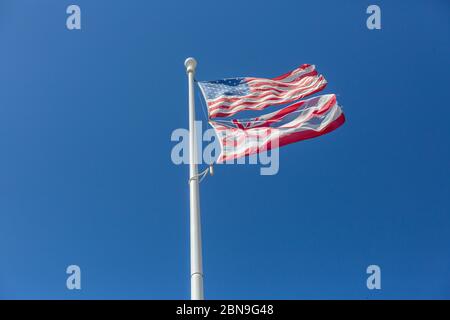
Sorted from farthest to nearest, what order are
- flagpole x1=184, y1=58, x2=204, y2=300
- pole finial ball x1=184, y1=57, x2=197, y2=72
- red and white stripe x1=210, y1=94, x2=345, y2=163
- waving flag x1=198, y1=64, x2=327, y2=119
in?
waving flag x1=198, y1=64, x2=327, y2=119 → pole finial ball x1=184, y1=57, x2=197, y2=72 → red and white stripe x1=210, y1=94, x2=345, y2=163 → flagpole x1=184, y1=58, x2=204, y2=300

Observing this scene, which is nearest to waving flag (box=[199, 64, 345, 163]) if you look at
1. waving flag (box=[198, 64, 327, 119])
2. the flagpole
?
waving flag (box=[198, 64, 327, 119])

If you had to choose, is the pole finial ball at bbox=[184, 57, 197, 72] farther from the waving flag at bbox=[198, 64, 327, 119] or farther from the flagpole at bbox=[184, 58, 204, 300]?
the flagpole at bbox=[184, 58, 204, 300]

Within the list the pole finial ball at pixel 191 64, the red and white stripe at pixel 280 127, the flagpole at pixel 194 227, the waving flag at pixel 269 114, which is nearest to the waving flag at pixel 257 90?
the waving flag at pixel 269 114

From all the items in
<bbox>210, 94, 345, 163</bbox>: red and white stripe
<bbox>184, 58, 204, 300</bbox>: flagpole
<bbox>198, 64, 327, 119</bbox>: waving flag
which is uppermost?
<bbox>198, 64, 327, 119</bbox>: waving flag

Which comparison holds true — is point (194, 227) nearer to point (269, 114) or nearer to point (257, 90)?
point (269, 114)

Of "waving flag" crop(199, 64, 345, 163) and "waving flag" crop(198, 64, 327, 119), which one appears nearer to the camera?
"waving flag" crop(199, 64, 345, 163)

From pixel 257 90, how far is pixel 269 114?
1344 mm

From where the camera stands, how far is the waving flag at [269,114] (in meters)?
15.0

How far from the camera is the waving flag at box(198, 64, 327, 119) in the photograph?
55.0 ft

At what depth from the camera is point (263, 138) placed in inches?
592
